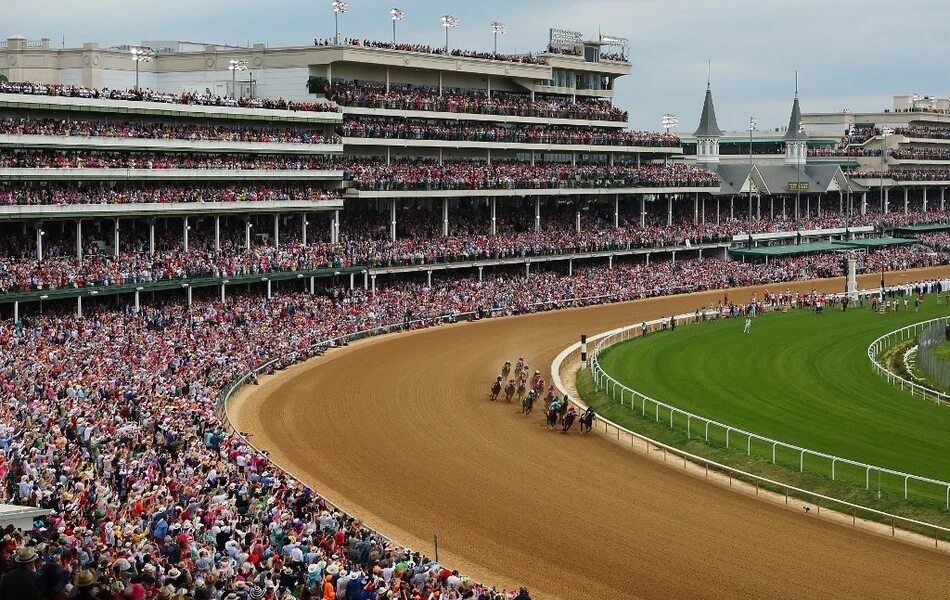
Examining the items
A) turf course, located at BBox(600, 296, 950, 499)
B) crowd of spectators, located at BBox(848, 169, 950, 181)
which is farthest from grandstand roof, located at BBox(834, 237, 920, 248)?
turf course, located at BBox(600, 296, 950, 499)

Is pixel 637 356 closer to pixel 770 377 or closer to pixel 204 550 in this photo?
pixel 770 377

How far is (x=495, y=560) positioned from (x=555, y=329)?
29370mm

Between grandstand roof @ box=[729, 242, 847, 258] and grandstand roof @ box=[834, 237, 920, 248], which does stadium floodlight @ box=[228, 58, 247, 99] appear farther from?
grandstand roof @ box=[834, 237, 920, 248]

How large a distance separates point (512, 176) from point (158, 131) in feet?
70.1

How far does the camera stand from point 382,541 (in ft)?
66.6

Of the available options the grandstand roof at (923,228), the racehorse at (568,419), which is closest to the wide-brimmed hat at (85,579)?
the racehorse at (568,419)

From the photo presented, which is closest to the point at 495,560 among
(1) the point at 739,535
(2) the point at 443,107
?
(1) the point at 739,535

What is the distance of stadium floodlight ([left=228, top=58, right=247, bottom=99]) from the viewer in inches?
2127

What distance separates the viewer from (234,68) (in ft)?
179

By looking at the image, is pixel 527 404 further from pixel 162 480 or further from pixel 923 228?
pixel 923 228

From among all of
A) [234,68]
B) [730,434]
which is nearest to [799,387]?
[730,434]

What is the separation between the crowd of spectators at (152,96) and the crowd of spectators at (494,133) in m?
2.40

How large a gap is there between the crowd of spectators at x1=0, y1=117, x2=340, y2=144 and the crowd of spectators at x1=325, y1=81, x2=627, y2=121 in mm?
2831

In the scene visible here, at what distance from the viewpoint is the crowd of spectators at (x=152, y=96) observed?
43000 mm
